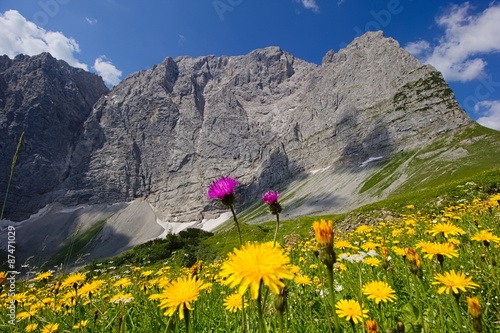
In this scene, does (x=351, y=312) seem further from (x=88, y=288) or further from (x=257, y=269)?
(x=88, y=288)

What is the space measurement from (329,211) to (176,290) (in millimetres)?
106880

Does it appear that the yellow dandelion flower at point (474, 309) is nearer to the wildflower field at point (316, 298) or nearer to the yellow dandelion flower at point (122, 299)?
the wildflower field at point (316, 298)

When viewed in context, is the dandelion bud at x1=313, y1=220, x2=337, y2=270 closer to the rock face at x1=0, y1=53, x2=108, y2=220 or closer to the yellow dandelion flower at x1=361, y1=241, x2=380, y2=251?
the yellow dandelion flower at x1=361, y1=241, x2=380, y2=251

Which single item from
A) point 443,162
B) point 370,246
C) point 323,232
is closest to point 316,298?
point 370,246

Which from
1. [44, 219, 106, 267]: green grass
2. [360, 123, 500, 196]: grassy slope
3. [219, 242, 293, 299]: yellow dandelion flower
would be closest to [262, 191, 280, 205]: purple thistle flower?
[219, 242, 293, 299]: yellow dandelion flower

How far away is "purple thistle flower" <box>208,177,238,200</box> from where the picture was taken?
3.13m

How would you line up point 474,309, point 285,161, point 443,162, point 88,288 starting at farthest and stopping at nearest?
point 285,161 → point 443,162 → point 88,288 → point 474,309

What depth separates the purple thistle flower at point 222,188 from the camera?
3.13m

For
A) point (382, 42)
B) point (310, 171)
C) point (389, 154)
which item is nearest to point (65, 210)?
point (310, 171)

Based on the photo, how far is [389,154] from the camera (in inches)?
5034

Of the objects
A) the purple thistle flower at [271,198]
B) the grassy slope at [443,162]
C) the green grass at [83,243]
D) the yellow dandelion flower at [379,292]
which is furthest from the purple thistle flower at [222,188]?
Answer: the green grass at [83,243]

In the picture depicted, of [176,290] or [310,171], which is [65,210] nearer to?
[310,171]

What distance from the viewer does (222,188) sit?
3.17 m

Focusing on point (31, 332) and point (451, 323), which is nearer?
point (451, 323)
